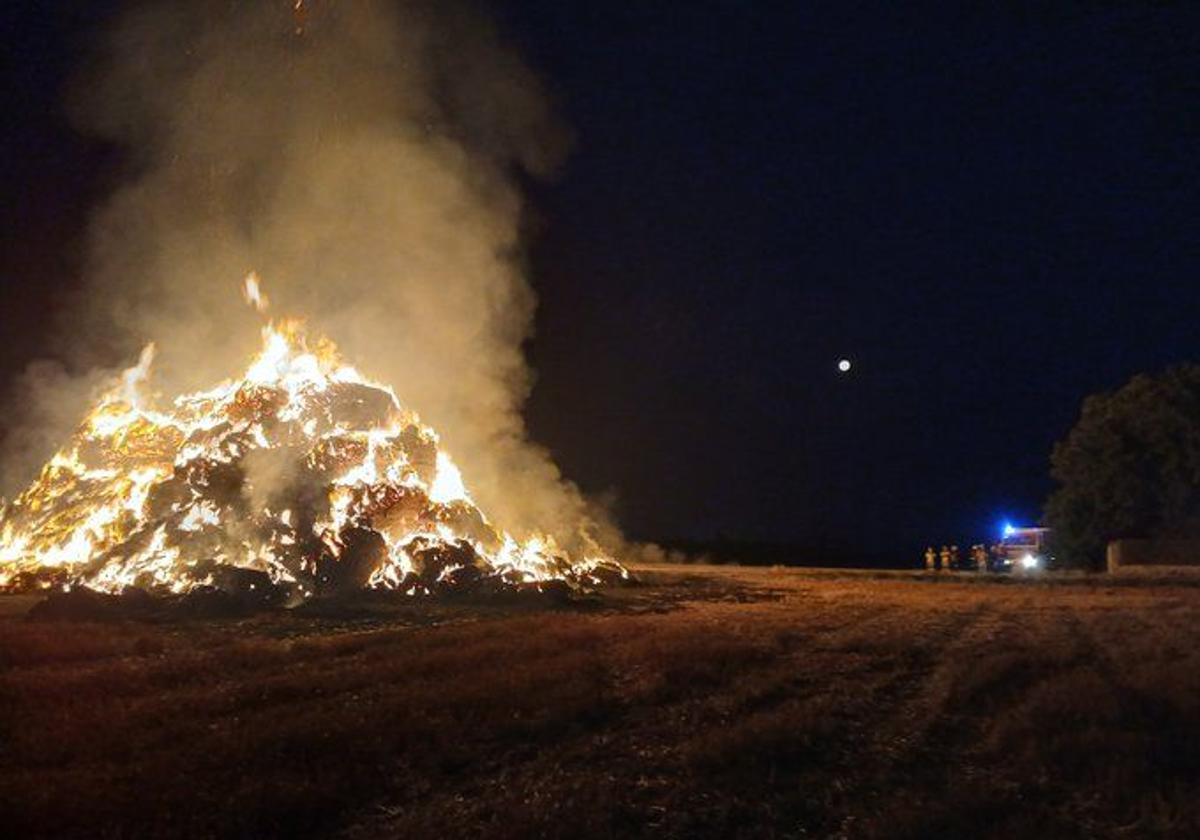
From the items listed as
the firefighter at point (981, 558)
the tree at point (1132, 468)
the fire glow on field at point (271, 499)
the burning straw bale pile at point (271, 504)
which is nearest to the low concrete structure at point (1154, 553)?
the tree at point (1132, 468)

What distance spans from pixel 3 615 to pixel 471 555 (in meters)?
10.9

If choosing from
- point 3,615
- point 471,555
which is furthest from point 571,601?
point 3,615

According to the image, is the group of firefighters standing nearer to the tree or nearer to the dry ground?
the tree

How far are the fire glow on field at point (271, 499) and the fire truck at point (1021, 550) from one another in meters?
23.5

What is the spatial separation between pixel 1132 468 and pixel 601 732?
125 feet

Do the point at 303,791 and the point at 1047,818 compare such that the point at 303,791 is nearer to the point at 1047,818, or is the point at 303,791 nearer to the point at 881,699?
the point at 1047,818

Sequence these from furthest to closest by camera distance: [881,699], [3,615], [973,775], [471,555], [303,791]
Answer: [471,555], [3,615], [881,699], [973,775], [303,791]

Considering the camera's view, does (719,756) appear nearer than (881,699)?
Yes

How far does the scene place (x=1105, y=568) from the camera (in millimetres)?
42844

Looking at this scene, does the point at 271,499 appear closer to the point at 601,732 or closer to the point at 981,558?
the point at 601,732

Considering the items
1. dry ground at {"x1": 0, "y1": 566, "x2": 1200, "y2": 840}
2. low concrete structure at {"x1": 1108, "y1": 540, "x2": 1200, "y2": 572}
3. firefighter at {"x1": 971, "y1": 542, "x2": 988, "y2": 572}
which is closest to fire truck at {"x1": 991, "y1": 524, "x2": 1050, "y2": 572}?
firefighter at {"x1": 971, "y1": 542, "x2": 988, "y2": 572}

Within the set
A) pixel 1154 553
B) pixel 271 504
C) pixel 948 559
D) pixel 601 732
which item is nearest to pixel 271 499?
pixel 271 504

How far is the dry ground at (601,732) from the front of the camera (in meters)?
7.85

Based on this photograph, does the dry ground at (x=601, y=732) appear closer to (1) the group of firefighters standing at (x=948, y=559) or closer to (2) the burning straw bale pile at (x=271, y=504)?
(2) the burning straw bale pile at (x=271, y=504)
